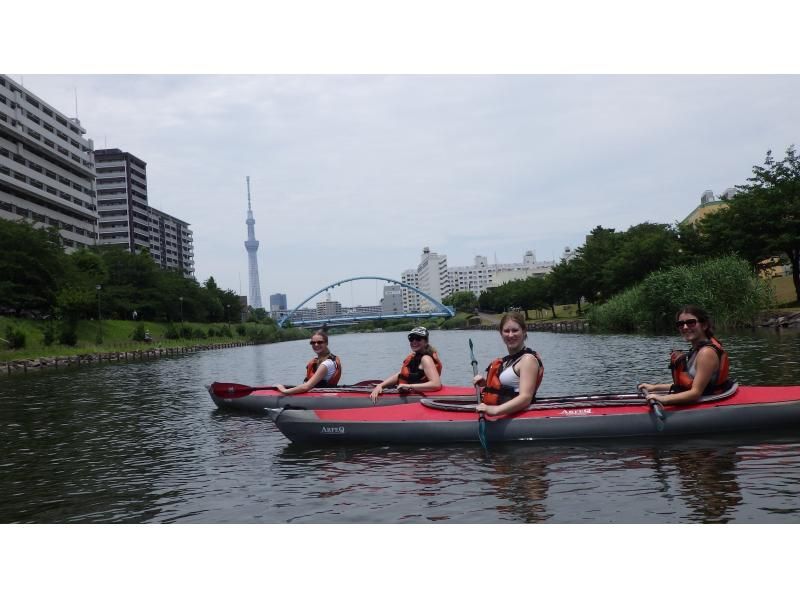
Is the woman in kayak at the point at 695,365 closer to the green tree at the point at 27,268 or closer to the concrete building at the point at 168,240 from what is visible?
the green tree at the point at 27,268

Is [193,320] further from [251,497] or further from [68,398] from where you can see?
[251,497]

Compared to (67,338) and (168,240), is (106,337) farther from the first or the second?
(168,240)

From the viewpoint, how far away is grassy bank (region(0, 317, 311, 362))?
5320 cm

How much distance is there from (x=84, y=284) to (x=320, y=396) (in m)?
68.9

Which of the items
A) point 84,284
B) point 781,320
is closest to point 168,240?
point 84,284

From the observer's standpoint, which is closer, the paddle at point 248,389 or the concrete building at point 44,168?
the paddle at point 248,389

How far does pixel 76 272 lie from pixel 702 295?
220 feet

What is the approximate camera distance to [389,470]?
1021 centimetres

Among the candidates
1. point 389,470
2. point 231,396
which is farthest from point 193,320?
point 389,470

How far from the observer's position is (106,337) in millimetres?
72438

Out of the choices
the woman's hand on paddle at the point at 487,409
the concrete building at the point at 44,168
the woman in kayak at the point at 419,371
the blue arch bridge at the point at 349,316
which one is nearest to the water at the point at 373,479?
the woman's hand on paddle at the point at 487,409

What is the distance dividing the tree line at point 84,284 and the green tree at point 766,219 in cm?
5517

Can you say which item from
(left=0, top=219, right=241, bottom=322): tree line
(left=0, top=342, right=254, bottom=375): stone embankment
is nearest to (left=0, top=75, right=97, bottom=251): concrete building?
(left=0, top=219, right=241, bottom=322): tree line

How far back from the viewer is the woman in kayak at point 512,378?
33.7 feet
